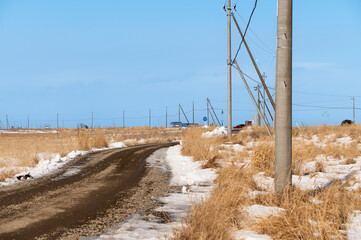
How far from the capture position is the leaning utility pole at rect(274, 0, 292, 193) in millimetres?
5289

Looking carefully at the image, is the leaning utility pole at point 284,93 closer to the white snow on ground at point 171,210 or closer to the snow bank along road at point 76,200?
the white snow on ground at point 171,210

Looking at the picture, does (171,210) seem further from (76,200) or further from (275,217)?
(76,200)

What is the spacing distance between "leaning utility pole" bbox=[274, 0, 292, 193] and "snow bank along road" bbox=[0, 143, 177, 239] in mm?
2487

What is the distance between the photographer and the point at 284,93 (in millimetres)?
5305

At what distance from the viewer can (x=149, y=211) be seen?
519 centimetres

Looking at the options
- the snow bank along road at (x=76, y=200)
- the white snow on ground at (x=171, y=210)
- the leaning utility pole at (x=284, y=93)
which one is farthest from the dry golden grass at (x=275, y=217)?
the snow bank along road at (x=76, y=200)

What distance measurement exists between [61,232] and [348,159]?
9.34 meters

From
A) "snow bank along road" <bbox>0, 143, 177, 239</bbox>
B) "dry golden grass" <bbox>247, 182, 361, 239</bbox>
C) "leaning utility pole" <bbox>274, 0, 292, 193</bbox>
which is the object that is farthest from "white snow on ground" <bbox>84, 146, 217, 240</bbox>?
"leaning utility pole" <bbox>274, 0, 292, 193</bbox>

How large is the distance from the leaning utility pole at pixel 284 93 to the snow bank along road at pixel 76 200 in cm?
249

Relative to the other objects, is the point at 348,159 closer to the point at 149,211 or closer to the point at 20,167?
the point at 149,211

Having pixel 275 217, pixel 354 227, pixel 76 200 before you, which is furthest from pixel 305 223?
pixel 76 200

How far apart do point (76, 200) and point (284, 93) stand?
4515 mm

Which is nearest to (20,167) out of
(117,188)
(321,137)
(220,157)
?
(117,188)

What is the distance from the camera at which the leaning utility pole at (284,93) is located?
529cm
